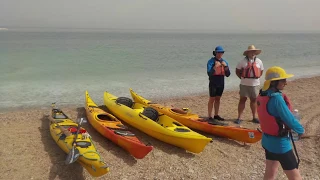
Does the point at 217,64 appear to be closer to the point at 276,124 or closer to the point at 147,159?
the point at 147,159

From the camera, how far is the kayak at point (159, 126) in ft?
17.8

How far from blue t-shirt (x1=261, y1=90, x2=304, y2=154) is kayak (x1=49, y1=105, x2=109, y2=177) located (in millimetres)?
2259

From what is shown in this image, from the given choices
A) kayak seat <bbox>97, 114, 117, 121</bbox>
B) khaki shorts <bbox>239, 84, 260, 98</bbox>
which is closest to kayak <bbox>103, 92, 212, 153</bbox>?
kayak seat <bbox>97, 114, 117, 121</bbox>

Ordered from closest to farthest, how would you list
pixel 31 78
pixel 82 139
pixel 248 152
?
pixel 82 139 < pixel 248 152 < pixel 31 78

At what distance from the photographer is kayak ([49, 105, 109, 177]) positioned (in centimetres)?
438

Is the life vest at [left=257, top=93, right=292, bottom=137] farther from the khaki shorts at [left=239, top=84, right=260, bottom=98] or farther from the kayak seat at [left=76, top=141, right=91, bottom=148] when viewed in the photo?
the khaki shorts at [left=239, top=84, right=260, bottom=98]

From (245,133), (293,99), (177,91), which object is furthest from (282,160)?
(177,91)

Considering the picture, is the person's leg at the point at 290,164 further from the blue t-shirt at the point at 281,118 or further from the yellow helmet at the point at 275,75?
the yellow helmet at the point at 275,75

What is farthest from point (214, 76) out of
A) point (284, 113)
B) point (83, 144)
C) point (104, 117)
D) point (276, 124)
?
point (284, 113)

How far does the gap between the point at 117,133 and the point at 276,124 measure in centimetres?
336

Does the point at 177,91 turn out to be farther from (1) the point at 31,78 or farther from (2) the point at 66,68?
(2) the point at 66,68

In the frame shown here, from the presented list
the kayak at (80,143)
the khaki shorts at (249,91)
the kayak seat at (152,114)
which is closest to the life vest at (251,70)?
the khaki shorts at (249,91)

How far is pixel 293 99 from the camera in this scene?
9703mm

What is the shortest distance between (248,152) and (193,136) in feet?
3.86
